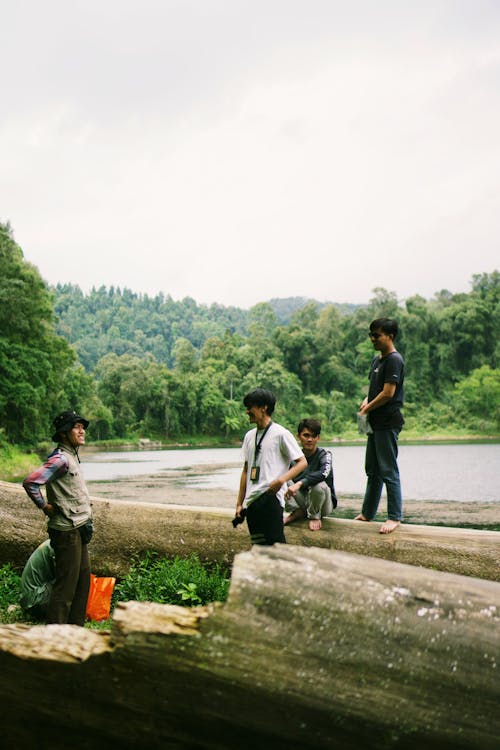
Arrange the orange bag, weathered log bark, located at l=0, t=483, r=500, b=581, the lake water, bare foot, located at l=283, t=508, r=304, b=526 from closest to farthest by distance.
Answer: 1. weathered log bark, located at l=0, t=483, r=500, b=581
2. bare foot, located at l=283, t=508, r=304, b=526
3. the orange bag
4. the lake water

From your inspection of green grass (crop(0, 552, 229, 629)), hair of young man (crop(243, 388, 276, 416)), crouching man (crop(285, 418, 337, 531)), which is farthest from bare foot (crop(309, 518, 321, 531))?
hair of young man (crop(243, 388, 276, 416))

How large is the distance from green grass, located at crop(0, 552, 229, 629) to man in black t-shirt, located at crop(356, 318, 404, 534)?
165 centimetres

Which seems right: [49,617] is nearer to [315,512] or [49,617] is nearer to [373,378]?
[315,512]

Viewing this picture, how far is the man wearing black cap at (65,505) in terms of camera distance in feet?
15.1

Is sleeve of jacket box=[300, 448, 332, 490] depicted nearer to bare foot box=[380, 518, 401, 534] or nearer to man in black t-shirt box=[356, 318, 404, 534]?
man in black t-shirt box=[356, 318, 404, 534]

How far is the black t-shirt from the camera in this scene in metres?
5.04

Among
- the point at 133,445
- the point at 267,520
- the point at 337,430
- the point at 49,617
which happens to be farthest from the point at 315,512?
the point at 337,430

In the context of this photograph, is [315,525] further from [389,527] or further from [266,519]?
[266,519]

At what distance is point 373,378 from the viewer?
17.4 feet

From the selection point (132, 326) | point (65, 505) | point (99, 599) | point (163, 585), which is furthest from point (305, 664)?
point (132, 326)

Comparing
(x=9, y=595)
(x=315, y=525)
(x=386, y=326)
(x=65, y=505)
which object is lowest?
(x=9, y=595)

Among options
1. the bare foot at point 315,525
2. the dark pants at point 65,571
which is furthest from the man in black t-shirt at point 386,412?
the dark pants at point 65,571

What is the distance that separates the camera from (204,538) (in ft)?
19.9

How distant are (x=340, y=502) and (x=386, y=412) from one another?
1621 cm
